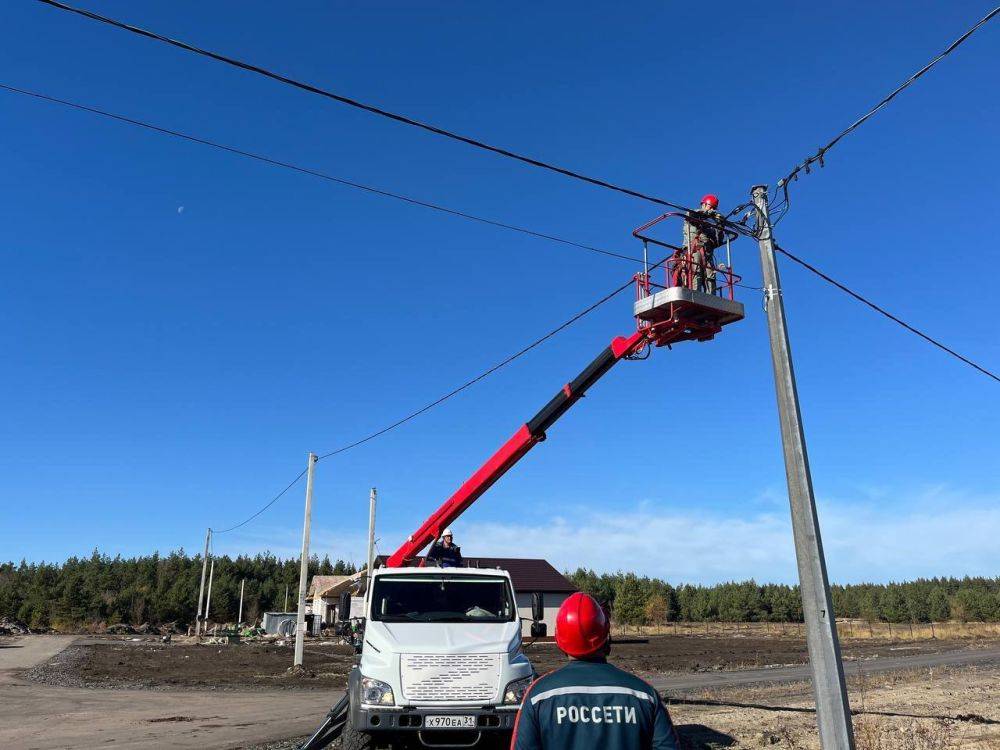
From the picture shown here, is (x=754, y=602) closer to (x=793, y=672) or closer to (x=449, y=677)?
(x=793, y=672)

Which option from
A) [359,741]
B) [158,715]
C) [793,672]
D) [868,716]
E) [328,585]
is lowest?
[793,672]

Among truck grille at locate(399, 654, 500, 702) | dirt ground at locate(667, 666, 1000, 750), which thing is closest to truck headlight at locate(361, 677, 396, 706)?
truck grille at locate(399, 654, 500, 702)

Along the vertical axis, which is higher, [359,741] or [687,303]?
[687,303]

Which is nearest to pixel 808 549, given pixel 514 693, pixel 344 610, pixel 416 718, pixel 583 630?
pixel 514 693

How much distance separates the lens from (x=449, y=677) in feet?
27.4

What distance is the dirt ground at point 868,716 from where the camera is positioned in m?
10.5

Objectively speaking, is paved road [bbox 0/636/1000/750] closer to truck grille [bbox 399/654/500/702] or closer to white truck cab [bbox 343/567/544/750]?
white truck cab [bbox 343/567/544/750]

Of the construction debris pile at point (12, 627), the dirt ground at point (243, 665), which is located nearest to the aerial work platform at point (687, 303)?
the dirt ground at point (243, 665)

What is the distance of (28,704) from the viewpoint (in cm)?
1567

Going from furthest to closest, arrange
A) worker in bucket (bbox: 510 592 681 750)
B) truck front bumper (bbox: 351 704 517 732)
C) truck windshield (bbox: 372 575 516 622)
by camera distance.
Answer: truck windshield (bbox: 372 575 516 622), truck front bumper (bbox: 351 704 517 732), worker in bucket (bbox: 510 592 681 750)

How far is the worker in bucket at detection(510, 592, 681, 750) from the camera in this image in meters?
2.86

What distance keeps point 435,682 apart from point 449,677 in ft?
0.53

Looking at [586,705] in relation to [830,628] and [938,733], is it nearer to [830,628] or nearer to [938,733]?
[830,628]

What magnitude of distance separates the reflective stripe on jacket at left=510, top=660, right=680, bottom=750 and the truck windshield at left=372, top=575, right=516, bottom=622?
6.75 m
